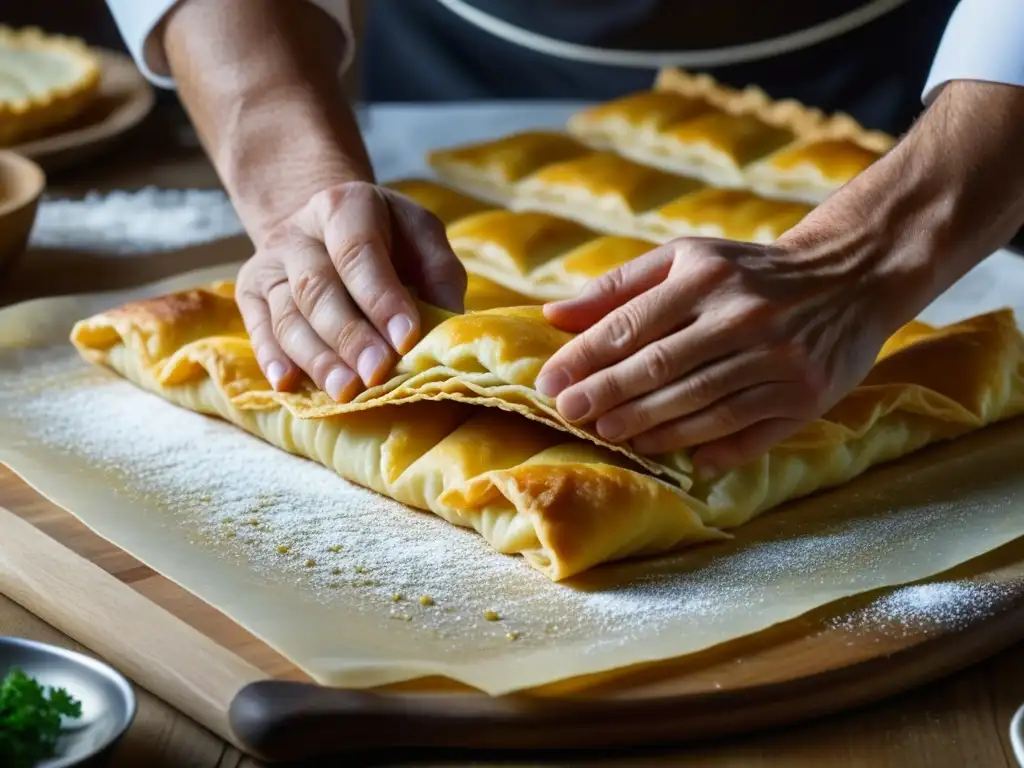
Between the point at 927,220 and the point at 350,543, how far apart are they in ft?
2.72

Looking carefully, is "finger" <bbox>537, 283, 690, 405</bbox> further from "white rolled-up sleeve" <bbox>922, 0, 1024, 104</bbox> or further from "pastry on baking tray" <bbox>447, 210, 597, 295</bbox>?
"pastry on baking tray" <bbox>447, 210, 597, 295</bbox>

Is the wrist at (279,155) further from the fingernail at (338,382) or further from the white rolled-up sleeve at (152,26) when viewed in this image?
the fingernail at (338,382)

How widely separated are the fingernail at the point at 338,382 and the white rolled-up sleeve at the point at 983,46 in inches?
36.2

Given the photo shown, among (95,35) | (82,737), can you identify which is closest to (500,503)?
(82,737)

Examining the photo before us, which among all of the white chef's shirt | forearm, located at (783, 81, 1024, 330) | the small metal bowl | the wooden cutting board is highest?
the white chef's shirt

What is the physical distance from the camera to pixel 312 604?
5.04 feet

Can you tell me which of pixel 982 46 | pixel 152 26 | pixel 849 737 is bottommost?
pixel 849 737

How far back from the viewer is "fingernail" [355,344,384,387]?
176 cm

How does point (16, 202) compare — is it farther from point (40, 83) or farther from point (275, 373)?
point (40, 83)

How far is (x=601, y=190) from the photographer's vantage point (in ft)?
9.35

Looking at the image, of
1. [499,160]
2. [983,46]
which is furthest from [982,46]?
[499,160]

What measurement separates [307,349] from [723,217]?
43.5 inches

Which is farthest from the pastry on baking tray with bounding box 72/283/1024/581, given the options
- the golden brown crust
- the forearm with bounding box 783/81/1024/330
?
the forearm with bounding box 783/81/1024/330

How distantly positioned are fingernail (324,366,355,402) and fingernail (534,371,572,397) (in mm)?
282
